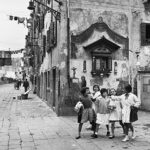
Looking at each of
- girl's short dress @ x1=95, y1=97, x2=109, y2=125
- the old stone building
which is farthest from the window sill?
girl's short dress @ x1=95, y1=97, x2=109, y2=125

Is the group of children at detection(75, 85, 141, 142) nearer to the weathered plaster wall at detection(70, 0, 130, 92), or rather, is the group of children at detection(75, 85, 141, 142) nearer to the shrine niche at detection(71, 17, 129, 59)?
the weathered plaster wall at detection(70, 0, 130, 92)

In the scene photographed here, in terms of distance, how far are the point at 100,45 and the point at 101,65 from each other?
1023 millimetres

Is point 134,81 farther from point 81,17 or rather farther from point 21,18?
point 21,18

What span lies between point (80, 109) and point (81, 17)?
22.2 feet

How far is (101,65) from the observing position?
14.5 m

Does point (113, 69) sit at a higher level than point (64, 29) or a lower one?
lower

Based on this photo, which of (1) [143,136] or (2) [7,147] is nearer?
(2) [7,147]

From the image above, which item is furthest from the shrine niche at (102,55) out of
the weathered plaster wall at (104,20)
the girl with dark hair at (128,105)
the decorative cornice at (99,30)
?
the girl with dark hair at (128,105)

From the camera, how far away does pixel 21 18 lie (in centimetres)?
2331

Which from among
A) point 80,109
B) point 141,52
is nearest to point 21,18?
point 141,52

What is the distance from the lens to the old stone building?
1399 centimetres

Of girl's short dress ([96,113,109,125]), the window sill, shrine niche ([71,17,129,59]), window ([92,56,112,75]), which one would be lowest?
girl's short dress ([96,113,109,125])

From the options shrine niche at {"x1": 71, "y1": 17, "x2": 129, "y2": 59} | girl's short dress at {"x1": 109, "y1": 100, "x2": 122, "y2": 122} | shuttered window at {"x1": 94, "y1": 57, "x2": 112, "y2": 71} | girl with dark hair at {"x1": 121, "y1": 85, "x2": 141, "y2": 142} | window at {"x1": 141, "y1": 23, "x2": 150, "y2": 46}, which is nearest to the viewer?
girl with dark hair at {"x1": 121, "y1": 85, "x2": 141, "y2": 142}

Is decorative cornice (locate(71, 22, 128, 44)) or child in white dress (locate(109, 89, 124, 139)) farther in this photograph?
decorative cornice (locate(71, 22, 128, 44))
